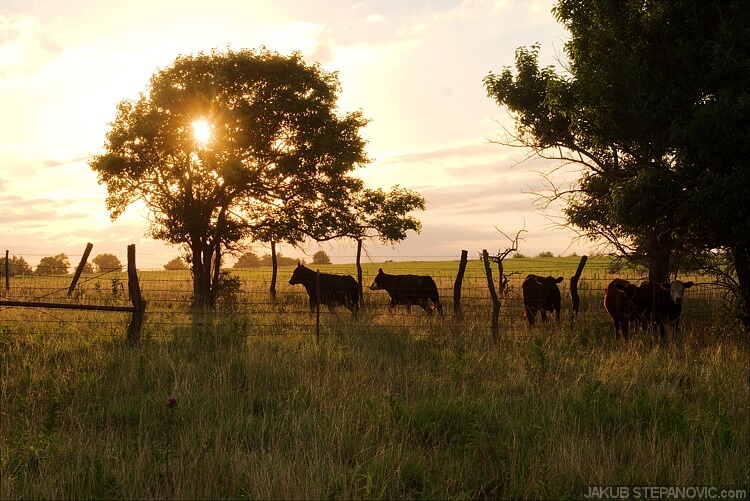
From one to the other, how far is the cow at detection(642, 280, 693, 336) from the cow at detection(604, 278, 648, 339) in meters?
0.12

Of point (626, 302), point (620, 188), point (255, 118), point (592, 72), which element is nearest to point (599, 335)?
point (626, 302)

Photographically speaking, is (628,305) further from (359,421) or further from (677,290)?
(359,421)

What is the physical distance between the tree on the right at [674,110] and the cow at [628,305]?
1.54 metres

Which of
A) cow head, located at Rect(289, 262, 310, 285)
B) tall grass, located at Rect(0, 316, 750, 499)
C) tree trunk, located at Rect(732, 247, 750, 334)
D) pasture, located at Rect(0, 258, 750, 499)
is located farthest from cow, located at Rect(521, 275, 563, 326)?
cow head, located at Rect(289, 262, 310, 285)

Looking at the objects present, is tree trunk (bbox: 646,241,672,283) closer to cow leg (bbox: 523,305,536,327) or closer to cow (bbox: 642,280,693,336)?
cow (bbox: 642,280,693,336)

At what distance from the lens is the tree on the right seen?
10.6 meters

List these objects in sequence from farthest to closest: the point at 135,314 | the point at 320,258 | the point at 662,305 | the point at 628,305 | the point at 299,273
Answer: the point at 320,258
the point at 299,273
the point at 628,305
the point at 662,305
the point at 135,314

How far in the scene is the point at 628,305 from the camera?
1498 centimetres

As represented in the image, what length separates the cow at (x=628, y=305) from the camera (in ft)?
48.8

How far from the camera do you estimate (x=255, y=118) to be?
21.5m

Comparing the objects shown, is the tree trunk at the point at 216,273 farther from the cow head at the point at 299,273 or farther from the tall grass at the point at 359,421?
the tall grass at the point at 359,421

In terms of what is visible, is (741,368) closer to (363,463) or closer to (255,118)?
(363,463)

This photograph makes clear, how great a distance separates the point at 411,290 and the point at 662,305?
7.89 meters

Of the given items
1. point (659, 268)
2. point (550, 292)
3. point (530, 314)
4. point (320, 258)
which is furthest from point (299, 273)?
point (320, 258)
